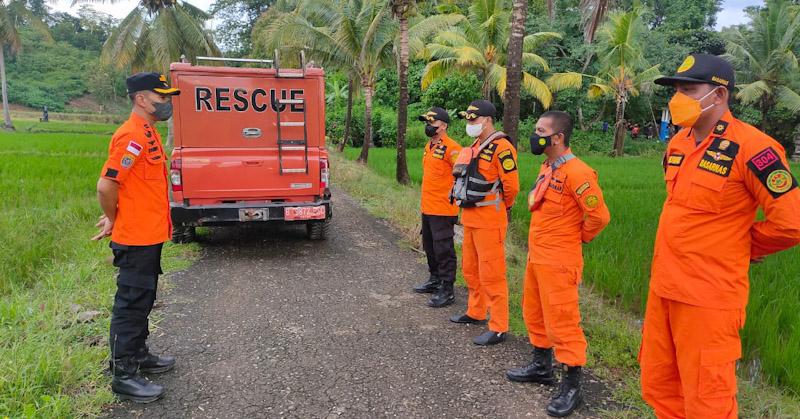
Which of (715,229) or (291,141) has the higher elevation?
(291,141)

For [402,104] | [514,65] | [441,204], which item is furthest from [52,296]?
[402,104]

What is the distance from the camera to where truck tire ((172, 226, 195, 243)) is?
7004 millimetres

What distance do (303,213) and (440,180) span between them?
2213mm

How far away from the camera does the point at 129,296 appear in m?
3.34

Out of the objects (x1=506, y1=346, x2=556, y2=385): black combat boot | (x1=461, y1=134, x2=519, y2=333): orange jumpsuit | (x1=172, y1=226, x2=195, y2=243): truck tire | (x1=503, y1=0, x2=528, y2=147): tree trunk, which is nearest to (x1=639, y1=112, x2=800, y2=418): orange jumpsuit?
(x1=506, y1=346, x2=556, y2=385): black combat boot

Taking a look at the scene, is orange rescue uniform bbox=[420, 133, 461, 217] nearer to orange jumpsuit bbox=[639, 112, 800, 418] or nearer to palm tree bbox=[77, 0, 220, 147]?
orange jumpsuit bbox=[639, 112, 800, 418]

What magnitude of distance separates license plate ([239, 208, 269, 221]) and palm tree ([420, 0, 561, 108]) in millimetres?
16046

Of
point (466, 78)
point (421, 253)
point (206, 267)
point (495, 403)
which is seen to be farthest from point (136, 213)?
point (466, 78)

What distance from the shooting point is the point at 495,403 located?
3320mm

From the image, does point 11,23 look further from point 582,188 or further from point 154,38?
point 582,188

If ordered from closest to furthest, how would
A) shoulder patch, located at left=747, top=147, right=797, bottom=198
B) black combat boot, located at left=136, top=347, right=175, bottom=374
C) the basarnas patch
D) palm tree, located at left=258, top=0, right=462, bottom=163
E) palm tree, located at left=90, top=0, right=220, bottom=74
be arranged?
shoulder patch, located at left=747, top=147, right=797, bottom=198, the basarnas patch, black combat boot, located at left=136, top=347, right=175, bottom=374, palm tree, located at left=258, top=0, right=462, bottom=163, palm tree, located at left=90, top=0, right=220, bottom=74

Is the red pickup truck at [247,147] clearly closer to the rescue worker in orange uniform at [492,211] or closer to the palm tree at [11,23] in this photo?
the rescue worker in orange uniform at [492,211]

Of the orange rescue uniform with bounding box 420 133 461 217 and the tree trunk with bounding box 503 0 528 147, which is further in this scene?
the tree trunk with bounding box 503 0 528 147

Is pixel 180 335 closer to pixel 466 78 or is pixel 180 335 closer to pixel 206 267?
pixel 206 267
